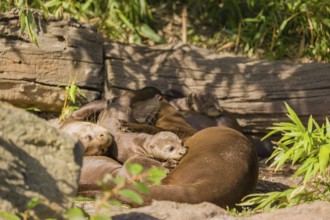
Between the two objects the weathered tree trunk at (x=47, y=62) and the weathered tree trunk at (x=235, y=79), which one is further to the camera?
the weathered tree trunk at (x=235, y=79)

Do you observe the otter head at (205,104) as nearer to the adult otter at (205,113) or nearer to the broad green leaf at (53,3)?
the adult otter at (205,113)

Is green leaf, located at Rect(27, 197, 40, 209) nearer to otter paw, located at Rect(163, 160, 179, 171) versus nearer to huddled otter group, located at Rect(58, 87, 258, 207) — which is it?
huddled otter group, located at Rect(58, 87, 258, 207)

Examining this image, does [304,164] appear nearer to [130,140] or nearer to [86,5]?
[130,140]

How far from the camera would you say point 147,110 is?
6.84m

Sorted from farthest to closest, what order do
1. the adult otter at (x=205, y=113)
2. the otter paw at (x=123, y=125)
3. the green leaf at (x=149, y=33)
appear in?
the green leaf at (x=149, y=33)
the adult otter at (x=205, y=113)
the otter paw at (x=123, y=125)

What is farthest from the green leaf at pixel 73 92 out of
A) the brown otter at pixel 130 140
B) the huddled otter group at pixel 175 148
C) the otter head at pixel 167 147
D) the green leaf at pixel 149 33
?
the green leaf at pixel 149 33

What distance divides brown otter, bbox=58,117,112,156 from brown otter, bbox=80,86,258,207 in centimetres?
60

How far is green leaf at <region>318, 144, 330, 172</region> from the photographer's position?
4.62m

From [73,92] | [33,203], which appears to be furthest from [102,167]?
[33,203]

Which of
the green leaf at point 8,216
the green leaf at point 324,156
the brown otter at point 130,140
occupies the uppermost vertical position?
the green leaf at point 8,216

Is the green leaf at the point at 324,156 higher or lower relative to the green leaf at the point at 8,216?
lower

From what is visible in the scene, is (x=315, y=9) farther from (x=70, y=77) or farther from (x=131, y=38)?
(x=70, y=77)

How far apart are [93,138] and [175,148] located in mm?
635

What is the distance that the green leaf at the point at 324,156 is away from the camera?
15.2 ft
